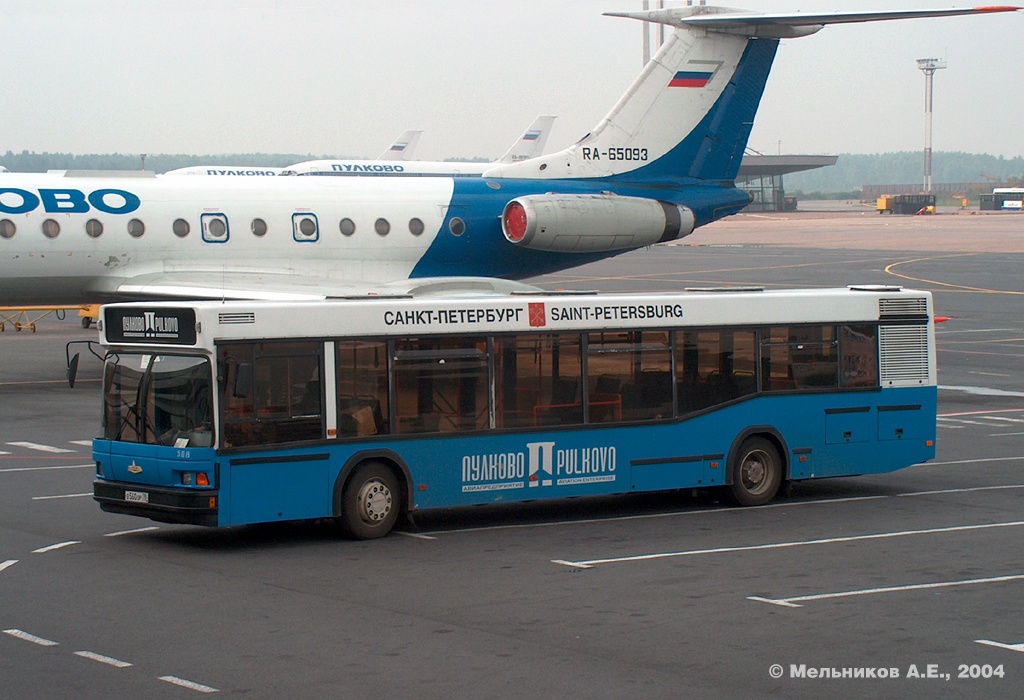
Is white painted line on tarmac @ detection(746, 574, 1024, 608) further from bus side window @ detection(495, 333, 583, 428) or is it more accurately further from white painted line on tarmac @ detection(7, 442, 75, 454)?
white painted line on tarmac @ detection(7, 442, 75, 454)

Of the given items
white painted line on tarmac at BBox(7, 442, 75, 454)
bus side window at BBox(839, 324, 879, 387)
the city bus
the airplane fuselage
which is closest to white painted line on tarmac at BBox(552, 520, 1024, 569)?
the city bus

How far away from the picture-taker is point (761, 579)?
12.7m

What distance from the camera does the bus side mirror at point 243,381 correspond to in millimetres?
14023

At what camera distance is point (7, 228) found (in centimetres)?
2650

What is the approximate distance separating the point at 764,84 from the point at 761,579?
67.8 ft

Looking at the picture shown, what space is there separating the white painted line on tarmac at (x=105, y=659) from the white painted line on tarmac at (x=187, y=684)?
0.45m

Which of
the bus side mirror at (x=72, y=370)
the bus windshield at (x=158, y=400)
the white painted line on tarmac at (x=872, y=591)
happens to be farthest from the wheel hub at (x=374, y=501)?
the bus side mirror at (x=72, y=370)

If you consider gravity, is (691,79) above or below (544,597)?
above

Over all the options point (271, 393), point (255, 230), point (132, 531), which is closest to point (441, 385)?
point (271, 393)

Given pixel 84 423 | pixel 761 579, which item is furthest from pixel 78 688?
pixel 84 423

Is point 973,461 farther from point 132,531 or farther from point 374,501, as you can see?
point 132,531

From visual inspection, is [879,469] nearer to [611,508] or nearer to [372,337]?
[611,508]

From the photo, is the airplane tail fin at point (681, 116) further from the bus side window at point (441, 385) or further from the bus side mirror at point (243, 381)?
the bus side mirror at point (243, 381)

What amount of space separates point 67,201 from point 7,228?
4.08 feet
